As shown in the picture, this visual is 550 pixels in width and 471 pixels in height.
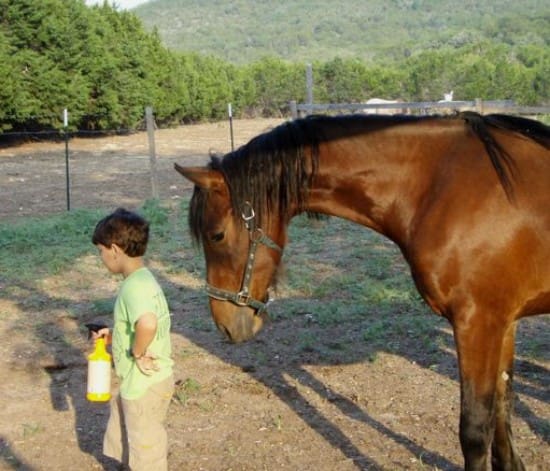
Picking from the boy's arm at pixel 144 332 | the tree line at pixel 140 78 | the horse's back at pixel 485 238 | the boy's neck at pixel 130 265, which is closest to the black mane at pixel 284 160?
the horse's back at pixel 485 238

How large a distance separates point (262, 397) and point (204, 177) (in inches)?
72.4

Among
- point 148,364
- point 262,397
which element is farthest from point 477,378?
point 262,397

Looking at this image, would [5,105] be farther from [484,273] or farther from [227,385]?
[484,273]

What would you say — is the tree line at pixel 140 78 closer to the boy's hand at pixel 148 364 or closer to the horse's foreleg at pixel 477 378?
the boy's hand at pixel 148 364

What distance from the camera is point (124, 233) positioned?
282cm

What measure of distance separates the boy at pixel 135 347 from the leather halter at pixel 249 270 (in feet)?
0.88

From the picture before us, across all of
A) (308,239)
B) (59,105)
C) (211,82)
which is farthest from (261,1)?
(308,239)

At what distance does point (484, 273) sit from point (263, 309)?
0.95m

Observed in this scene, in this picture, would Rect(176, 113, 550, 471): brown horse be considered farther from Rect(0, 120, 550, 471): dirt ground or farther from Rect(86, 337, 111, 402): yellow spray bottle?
Rect(0, 120, 550, 471): dirt ground

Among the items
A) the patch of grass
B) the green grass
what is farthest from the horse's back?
the patch of grass

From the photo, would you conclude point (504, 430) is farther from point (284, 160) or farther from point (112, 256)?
point (112, 256)

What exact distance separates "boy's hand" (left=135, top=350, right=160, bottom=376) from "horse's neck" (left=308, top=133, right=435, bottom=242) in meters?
0.94

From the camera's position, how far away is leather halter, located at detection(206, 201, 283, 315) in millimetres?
2965

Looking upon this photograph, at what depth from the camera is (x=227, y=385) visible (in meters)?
4.50
